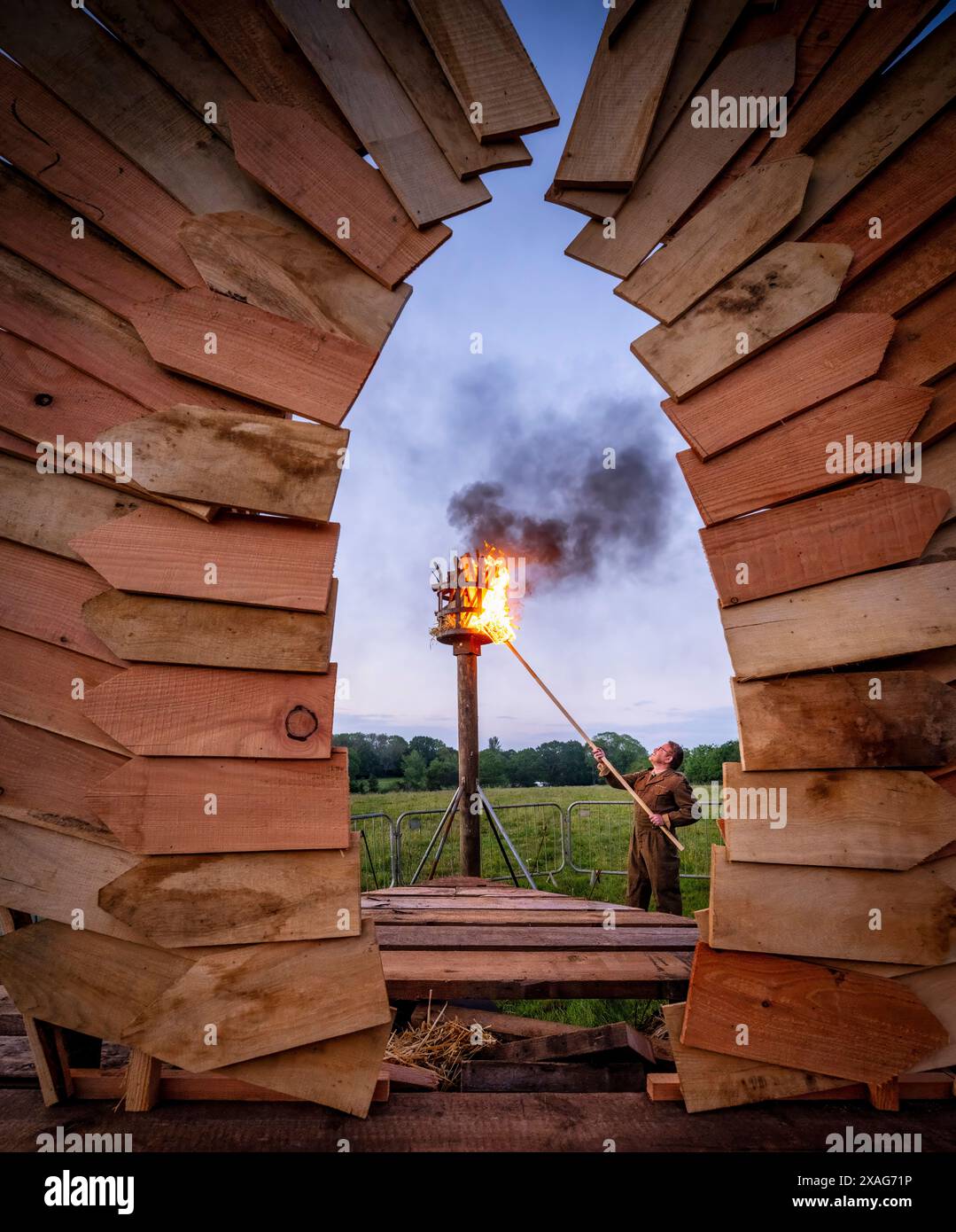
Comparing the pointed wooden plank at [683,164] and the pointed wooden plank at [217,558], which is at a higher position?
the pointed wooden plank at [683,164]

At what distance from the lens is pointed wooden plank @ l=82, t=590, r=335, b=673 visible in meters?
2.00

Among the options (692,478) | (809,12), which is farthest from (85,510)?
(809,12)

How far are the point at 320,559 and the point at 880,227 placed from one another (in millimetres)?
2269

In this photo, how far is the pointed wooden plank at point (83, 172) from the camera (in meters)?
2.10

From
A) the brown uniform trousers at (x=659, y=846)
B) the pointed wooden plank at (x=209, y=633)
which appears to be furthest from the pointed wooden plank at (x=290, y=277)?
the brown uniform trousers at (x=659, y=846)

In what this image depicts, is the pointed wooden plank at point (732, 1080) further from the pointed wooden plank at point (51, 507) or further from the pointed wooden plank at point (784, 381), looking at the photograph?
the pointed wooden plank at point (51, 507)

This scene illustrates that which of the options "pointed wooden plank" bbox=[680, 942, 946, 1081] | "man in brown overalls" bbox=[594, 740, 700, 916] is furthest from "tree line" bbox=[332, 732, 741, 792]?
"pointed wooden plank" bbox=[680, 942, 946, 1081]

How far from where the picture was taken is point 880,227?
209 centimetres

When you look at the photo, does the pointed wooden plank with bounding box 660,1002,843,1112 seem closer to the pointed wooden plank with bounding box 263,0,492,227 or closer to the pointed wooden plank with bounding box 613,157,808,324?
the pointed wooden plank with bounding box 613,157,808,324

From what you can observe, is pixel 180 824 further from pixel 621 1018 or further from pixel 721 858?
pixel 621 1018

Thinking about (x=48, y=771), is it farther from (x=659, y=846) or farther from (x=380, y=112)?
(x=659, y=846)

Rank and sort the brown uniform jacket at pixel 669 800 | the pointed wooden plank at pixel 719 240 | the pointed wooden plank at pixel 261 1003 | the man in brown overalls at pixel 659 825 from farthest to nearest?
the brown uniform jacket at pixel 669 800 < the man in brown overalls at pixel 659 825 < the pointed wooden plank at pixel 719 240 < the pointed wooden plank at pixel 261 1003

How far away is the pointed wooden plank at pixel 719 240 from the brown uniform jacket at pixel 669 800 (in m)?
5.64

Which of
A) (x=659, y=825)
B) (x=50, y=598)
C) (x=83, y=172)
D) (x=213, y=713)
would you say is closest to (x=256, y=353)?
(x=83, y=172)
